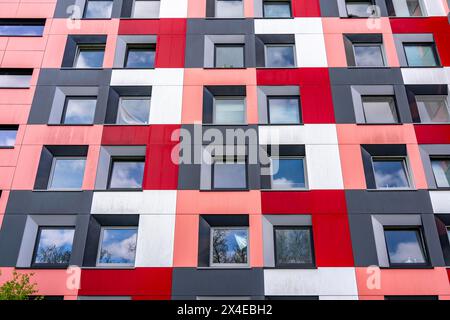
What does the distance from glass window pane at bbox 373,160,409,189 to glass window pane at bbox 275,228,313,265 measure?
411cm

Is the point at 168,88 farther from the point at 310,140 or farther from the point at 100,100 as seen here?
the point at 310,140

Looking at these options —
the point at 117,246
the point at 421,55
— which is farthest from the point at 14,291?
the point at 421,55

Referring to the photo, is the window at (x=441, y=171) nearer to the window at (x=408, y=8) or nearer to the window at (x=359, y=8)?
the window at (x=408, y=8)

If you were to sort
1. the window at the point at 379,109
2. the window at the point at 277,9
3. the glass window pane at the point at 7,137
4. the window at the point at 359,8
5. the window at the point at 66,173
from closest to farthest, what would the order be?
the window at the point at 66,173, the glass window pane at the point at 7,137, the window at the point at 379,109, the window at the point at 359,8, the window at the point at 277,9

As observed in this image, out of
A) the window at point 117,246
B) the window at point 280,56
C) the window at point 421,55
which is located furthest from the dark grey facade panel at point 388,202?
the window at point 117,246

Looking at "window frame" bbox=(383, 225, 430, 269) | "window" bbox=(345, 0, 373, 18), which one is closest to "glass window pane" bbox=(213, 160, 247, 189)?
"window frame" bbox=(383, 225, 430, 269)

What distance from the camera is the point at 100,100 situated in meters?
17.9

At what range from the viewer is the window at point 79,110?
18.0 meters

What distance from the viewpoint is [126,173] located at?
17.0 m

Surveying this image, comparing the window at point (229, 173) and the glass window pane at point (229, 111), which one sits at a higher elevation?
the glass window pane at point (229, 111)

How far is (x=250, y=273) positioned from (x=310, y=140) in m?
6.42

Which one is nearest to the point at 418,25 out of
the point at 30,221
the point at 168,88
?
the point at 168,88

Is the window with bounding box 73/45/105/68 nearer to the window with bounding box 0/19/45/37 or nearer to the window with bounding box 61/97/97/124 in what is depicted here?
the window with bounding box 61/97/97/124

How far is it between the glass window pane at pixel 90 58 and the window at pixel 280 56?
8.67m
